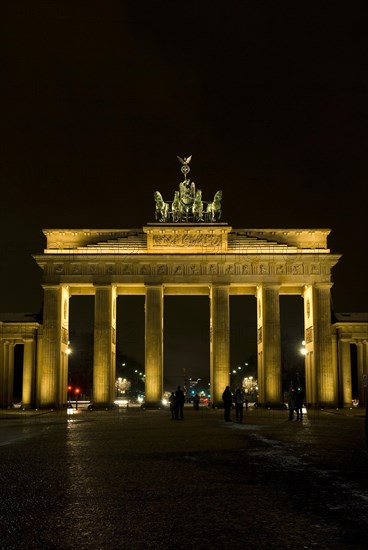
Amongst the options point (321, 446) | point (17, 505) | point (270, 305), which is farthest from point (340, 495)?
point (270, 305)

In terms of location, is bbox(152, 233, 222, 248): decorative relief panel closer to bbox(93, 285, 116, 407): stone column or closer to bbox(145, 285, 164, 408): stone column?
bbox(145, 285, 164, 408): stone column

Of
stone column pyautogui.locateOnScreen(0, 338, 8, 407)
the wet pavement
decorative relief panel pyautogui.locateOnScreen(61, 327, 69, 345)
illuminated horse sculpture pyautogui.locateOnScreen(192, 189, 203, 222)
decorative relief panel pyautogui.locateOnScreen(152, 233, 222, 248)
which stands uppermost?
illuminated horse sculpture pyautogui.locateOnScreen(192, 189, 203, 222)

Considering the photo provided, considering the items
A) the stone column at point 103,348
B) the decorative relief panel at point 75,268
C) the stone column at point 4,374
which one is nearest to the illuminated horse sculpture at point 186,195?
the stone column at point 103,348

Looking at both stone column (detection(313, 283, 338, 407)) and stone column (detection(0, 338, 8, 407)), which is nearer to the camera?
stone column (detection(313, 283, 338, 407))

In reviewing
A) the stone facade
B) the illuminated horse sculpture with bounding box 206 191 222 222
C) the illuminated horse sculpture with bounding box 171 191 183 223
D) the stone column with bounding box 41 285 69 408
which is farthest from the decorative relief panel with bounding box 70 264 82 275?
the illuminated horse sculpture with bounding box 206 191 222 222

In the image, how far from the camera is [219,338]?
73.2 metres

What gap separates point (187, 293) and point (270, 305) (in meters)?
11.6

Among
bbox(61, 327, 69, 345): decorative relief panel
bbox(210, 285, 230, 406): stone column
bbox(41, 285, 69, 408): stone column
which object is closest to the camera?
bbox(41, 285, 69, 408): stone column

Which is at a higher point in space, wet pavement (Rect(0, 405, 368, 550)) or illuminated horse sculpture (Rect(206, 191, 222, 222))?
illuminated horse sculpture (Rect(206, 191, 222, 222))

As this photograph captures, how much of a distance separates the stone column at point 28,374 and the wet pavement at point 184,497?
2083 inches

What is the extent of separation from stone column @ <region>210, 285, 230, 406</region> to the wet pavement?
50.3 m

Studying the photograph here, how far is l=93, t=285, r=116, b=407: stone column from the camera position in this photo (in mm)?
72312

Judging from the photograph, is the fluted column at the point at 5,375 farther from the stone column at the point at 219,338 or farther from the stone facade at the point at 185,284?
the stone column at the point at 219,338

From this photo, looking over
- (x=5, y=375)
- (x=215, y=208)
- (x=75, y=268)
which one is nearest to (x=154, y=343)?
(x=75, y=268)
